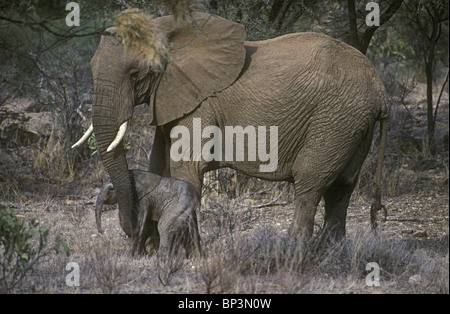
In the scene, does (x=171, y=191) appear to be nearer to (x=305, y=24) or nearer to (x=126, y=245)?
(x=126, y=245)

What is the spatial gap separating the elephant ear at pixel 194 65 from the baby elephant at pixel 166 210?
1.95 ft

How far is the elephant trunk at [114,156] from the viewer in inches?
239

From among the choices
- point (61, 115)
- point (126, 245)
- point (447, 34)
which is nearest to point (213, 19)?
point (126, 245)

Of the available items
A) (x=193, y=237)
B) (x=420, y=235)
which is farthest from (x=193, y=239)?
(x=420, y=235)

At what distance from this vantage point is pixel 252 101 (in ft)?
20.6

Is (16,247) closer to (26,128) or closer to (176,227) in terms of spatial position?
(176,227)

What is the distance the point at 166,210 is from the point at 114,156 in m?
0.70

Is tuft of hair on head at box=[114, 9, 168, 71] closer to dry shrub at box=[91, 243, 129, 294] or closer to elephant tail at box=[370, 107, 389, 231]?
dry shrub at box=[91, 243, 129, 294]

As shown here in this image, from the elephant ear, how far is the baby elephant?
59cm

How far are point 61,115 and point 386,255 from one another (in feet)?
18.3

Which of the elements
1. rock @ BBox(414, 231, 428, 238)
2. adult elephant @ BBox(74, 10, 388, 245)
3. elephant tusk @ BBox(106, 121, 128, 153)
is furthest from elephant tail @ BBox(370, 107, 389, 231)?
elephant tusk @ BBox(106, 121, 128, 153)

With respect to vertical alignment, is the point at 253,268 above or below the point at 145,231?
below

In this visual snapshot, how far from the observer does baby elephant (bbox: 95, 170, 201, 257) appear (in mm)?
6023

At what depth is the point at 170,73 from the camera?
6.29 m
